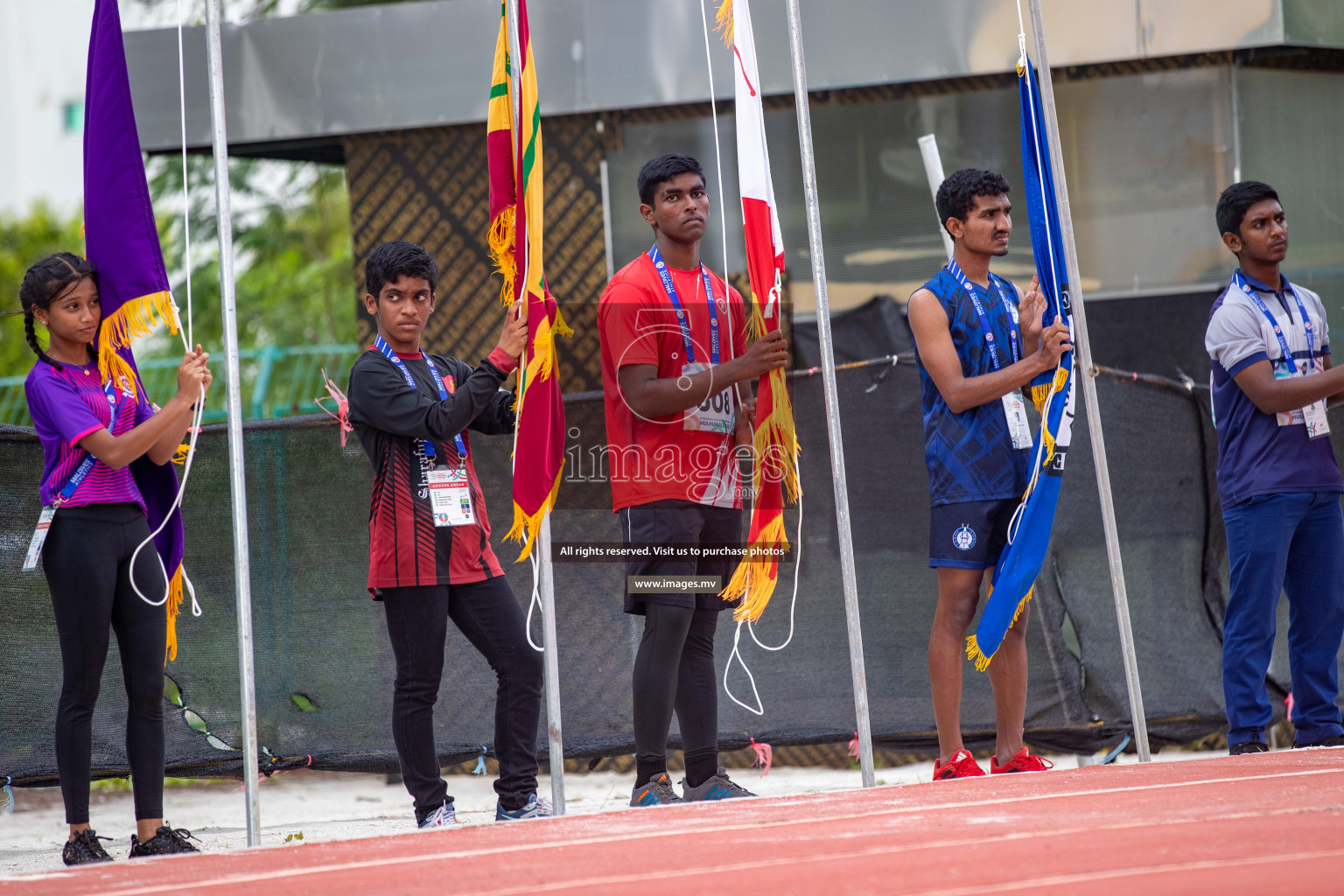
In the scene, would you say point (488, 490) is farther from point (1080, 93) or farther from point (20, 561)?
point (1080, 93)

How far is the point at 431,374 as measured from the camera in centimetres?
418

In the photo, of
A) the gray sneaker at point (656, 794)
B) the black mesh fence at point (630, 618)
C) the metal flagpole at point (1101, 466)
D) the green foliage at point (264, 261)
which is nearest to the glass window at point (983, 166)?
the black mesh fence at point (630, 618)

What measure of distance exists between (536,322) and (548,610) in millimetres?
856

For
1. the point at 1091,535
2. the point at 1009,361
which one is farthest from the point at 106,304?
the point at 1091,535

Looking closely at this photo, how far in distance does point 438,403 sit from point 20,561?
2035mm

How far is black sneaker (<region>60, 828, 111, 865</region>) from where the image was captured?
143 inches

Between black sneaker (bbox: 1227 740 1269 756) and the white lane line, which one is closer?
the white lane line

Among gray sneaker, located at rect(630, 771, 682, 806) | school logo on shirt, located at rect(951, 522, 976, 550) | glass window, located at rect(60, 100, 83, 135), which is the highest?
glass window, located at rect(60, 100, 83, 135)

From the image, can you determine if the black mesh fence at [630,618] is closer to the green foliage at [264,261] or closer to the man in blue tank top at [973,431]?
the man in blue tank top at [973,431]

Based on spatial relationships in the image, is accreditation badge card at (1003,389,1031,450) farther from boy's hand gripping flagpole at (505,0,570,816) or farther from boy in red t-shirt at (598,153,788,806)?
boy's hand gripping flagpole at (505,0,570,816)

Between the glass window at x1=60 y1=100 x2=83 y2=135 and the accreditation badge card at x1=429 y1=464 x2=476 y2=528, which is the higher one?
the glass window at x1=60 y1=100 x2=83 y2=135

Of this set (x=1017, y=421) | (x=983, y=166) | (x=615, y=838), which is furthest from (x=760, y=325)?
(x=983, y=166)

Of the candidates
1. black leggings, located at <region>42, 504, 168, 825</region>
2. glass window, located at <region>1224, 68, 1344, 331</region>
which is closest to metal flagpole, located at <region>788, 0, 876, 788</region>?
black leggings, located at <region>42, 504, 168, 825</region>

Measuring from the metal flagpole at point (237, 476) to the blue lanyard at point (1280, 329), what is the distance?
11.1 feet
